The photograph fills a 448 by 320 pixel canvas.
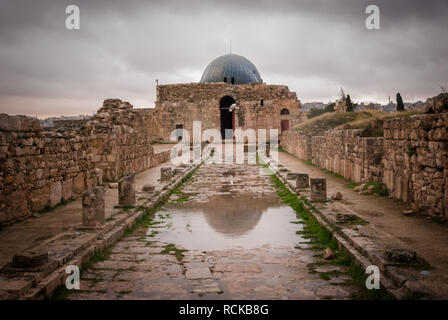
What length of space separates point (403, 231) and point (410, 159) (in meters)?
2.47

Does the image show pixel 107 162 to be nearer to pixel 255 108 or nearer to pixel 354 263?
pixel 354 263

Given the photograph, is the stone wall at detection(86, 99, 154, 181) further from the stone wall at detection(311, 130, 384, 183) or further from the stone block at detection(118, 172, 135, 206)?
the stone wall at detection(311, 130, 384, 183)

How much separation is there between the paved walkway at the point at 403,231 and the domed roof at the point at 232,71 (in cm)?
3416

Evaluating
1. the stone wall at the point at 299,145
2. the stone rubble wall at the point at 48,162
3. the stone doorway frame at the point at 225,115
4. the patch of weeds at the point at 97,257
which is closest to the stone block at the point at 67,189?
the stone rubble wall at the point at 48,162

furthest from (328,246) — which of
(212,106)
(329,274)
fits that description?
(212,106)

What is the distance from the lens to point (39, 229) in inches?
255

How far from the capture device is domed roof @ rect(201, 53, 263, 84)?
42.1m

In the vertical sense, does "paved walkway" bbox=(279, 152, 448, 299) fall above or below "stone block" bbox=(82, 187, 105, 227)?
below

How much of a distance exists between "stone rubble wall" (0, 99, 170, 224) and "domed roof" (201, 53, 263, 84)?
29009 millimetres

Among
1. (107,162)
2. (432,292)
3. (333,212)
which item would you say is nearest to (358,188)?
(333,212)

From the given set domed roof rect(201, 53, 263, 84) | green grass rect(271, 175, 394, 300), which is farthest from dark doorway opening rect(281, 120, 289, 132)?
green grass rect(271, 175, 394, 300)

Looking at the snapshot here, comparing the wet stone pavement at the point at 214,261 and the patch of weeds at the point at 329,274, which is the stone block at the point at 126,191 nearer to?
the wet stone pavement at the point at 214,261

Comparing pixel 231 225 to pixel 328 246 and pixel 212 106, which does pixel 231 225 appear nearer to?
pixel 328 246

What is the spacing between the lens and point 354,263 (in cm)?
485
